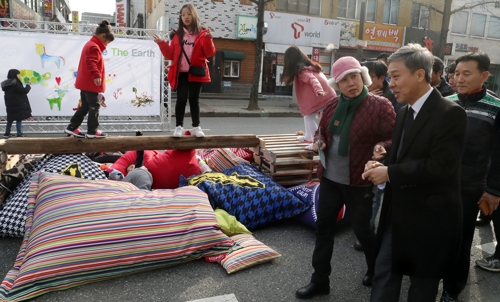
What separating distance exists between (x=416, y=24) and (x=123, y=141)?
89.4 feet

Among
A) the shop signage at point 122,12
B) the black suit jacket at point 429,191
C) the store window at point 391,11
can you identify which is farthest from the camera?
the shop signage at point 122,12

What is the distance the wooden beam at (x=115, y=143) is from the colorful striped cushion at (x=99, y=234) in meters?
0.98

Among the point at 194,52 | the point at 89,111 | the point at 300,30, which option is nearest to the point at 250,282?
the point at 194,52

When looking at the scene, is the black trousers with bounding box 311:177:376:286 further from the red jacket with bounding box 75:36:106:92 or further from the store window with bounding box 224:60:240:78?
the store window with bounding box 224:60:240:78

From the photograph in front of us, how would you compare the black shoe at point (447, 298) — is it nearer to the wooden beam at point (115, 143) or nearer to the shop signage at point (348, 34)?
the wooden beam at point (115, 143)

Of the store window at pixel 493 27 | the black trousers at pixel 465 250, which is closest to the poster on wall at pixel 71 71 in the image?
the black trousers at pixel 465 250

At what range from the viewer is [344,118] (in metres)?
3.13

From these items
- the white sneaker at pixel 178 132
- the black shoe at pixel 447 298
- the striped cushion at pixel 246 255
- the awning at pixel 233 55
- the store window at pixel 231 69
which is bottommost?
the black shoe at pixel 447 298

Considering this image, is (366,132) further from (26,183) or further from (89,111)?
(89,111)

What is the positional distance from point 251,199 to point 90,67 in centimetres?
312

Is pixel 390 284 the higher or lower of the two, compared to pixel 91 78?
lower

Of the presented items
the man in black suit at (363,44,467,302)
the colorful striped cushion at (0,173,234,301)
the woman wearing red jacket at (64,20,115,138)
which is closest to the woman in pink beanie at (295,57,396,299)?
the man in black suit at (363,44,467,302)

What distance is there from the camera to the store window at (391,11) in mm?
25953

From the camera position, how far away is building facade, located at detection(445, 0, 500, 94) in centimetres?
2978
